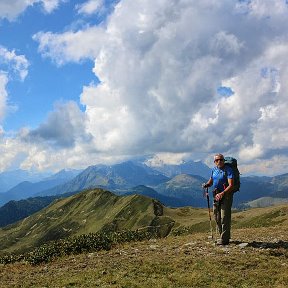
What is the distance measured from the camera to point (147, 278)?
1630 centimetres

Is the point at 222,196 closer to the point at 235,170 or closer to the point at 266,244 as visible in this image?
the point at 235,170

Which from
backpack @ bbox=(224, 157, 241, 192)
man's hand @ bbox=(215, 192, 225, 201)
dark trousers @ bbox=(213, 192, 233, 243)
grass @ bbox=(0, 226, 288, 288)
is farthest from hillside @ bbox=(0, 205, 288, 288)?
backpack @ bbox=(224, 157, 241, 192)

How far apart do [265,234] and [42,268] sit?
14.4 metres

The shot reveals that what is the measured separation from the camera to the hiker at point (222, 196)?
21.4m

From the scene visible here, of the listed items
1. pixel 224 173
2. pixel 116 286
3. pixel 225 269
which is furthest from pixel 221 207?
pixel 116 286

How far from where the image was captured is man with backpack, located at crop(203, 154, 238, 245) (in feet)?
70.1

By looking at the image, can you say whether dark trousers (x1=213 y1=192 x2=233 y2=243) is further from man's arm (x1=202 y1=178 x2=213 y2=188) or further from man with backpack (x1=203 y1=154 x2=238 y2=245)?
man's arm (x1=202 y1=178 x2=213 y2=188)

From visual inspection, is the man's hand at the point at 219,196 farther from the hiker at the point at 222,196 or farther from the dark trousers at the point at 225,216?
the dark trousers at the point at 225,216

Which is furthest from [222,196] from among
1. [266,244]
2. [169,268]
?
[169,268]

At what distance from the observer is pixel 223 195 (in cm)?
2141

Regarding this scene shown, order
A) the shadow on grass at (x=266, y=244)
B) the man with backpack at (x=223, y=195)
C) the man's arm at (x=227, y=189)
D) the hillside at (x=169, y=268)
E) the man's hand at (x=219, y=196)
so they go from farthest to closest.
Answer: the man with backpack at (x=223, y=195) < the man's hand at (x=219, y=196) < the man's arm at (x=227, y=189) < the shadow on grass at (x=266, y=244) < the hillside at (x=169, y=268)

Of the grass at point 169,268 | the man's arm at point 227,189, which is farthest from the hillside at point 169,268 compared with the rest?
the man's arm at point 227,189

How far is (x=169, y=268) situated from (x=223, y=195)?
5758mm

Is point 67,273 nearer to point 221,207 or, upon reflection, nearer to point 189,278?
point 189,278
